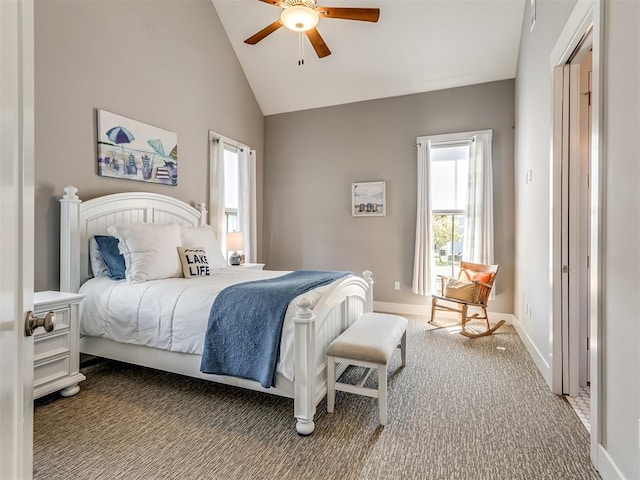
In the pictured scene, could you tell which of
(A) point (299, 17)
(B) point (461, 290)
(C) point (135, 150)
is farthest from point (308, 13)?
(B) point (461, 290)

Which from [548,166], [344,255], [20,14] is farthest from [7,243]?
[344,255]

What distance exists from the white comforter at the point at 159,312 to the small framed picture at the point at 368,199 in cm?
248

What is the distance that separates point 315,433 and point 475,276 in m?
2.73

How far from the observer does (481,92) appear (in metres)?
4.34

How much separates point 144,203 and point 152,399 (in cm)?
194

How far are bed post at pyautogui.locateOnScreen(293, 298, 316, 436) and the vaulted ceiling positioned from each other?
3.71m

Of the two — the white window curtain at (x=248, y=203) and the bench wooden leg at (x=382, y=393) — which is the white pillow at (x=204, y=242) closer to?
the white window curtain at (x=248, y=203)

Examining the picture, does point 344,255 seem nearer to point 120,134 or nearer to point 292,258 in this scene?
point 292,258

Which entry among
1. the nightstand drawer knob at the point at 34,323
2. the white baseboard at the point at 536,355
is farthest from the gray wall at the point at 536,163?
the nightstand drawer knob at the point at 34,323

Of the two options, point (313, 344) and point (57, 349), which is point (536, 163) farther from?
point (57, 349)

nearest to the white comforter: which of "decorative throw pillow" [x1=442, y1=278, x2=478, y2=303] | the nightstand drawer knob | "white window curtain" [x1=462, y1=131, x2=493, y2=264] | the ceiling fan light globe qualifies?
the nightstand drawer knob

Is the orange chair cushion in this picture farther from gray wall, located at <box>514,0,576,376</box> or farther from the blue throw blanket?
the blue throw blanket

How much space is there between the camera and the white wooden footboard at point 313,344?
6.23 ft

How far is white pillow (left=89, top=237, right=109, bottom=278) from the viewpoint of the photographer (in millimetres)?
2941
